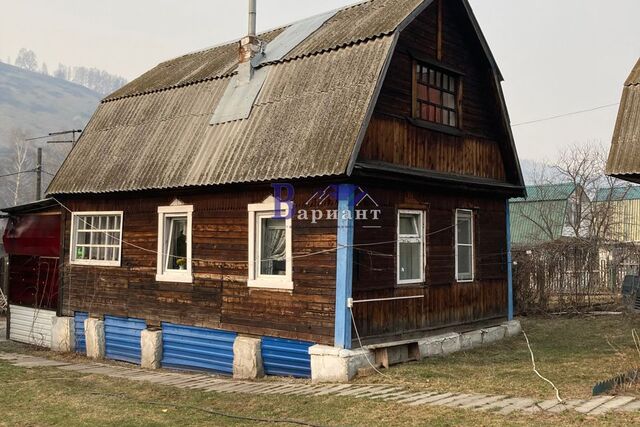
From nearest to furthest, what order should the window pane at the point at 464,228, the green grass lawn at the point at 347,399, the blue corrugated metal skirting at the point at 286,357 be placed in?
1. the green grass lawn at the point at 347,399
2. the blue corrugated metal skirting at the point at 286,357
3. the window pane at the point at 464,228

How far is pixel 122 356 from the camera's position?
14.9 meters

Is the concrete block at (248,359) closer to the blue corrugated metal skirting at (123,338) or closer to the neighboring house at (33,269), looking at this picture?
the blue corrugated metal skirting at (123,338)

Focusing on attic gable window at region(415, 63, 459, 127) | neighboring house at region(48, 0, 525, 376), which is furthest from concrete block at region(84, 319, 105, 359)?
attic gable window at region(415, 63, 459, 127)

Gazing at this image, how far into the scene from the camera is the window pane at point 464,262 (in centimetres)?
1376

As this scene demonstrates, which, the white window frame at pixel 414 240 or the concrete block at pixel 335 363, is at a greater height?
the white window frame at pixel 414 240

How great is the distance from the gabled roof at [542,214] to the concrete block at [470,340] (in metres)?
28.9

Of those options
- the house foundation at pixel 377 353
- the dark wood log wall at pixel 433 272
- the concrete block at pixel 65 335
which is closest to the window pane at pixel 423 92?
the dark wood log wall at pixel 433 272

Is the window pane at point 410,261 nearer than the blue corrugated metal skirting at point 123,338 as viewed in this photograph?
Yes

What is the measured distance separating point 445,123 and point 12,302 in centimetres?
1382

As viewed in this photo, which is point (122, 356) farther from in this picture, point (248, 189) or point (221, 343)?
point (248, 189)

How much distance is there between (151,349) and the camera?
13.9 m

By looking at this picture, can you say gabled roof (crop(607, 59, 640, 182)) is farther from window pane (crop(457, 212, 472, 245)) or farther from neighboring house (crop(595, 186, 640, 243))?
neighboring house (crop(595, 186, 640, 243))

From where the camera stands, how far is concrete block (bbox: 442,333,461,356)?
12586 mm

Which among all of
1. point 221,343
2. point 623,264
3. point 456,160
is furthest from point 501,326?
point 623,264
